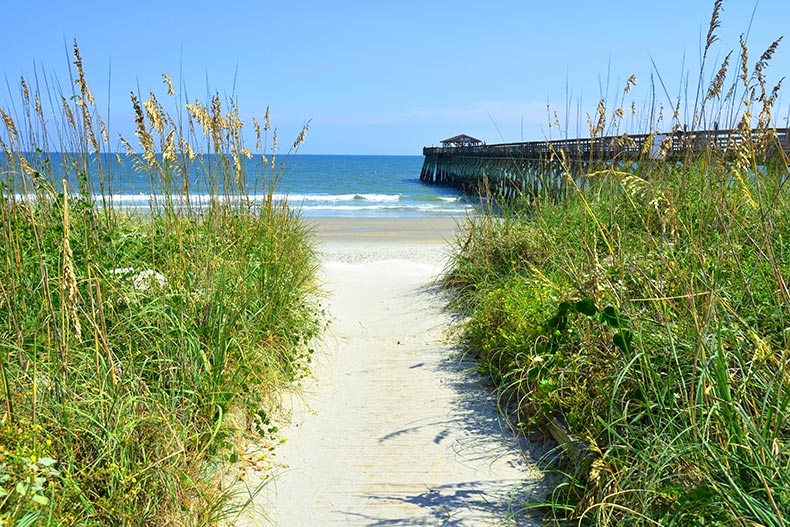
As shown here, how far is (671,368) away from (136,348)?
2545 mm

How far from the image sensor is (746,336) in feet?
9.62

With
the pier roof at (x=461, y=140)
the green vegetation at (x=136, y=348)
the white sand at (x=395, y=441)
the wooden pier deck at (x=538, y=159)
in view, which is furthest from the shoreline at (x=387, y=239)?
the pier roof at (x=461, y=140)

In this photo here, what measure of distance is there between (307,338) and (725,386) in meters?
3.31

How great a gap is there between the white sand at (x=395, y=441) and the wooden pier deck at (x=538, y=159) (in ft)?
5.93

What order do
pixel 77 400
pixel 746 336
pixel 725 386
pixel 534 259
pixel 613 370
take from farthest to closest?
pixel 534 259, pixel 613 370, pixel 746 336, pixel 77 400, pixel 725 386

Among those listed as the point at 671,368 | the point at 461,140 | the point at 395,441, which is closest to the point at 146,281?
the point at 395,441

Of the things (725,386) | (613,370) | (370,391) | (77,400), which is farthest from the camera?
(370,391)

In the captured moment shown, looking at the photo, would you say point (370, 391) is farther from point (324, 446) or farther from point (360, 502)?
point (360, 502)

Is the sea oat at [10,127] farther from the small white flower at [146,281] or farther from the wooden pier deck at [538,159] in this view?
the wooden pier deck at [538,159]

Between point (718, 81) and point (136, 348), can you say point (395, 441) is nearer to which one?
point (136, 348)

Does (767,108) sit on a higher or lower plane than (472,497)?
higher

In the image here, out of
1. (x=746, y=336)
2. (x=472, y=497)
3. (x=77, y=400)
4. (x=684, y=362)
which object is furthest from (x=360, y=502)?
(x=746, y=336)

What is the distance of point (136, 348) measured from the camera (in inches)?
134

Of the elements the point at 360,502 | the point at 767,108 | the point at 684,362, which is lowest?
the point at 360,502
